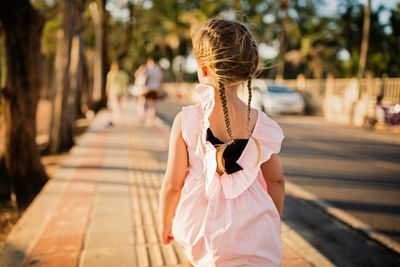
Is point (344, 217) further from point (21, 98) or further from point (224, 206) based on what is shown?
point (21, 98)

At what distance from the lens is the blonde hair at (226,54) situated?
1.58 metres

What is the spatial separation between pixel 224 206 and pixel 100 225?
2.28 metres

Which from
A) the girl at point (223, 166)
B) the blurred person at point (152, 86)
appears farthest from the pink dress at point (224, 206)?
the blurred person at point (152, 86)

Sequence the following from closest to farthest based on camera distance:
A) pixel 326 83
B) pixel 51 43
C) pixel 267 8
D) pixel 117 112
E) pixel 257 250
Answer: pixel 257 250
pixel 117 112
pixel 326 83
pixel 51 43
pixel 267 8

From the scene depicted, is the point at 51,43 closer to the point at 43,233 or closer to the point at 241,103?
the point at 43,233

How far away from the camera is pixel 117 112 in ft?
42.0

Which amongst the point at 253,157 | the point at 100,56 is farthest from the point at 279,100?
the point at 253,157

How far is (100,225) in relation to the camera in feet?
11.8

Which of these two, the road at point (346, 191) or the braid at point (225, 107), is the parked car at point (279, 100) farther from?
the braid at point (225, 107)

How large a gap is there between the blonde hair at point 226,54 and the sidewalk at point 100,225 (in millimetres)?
1637

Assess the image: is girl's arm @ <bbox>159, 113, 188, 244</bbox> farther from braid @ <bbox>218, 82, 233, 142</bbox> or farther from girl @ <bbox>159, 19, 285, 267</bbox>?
braid @ <bbox>218, 82, 233, 142</bbox>

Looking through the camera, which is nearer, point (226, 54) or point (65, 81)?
point (226, 54)

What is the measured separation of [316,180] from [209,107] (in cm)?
465

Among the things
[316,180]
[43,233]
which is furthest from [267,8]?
[43,233]
